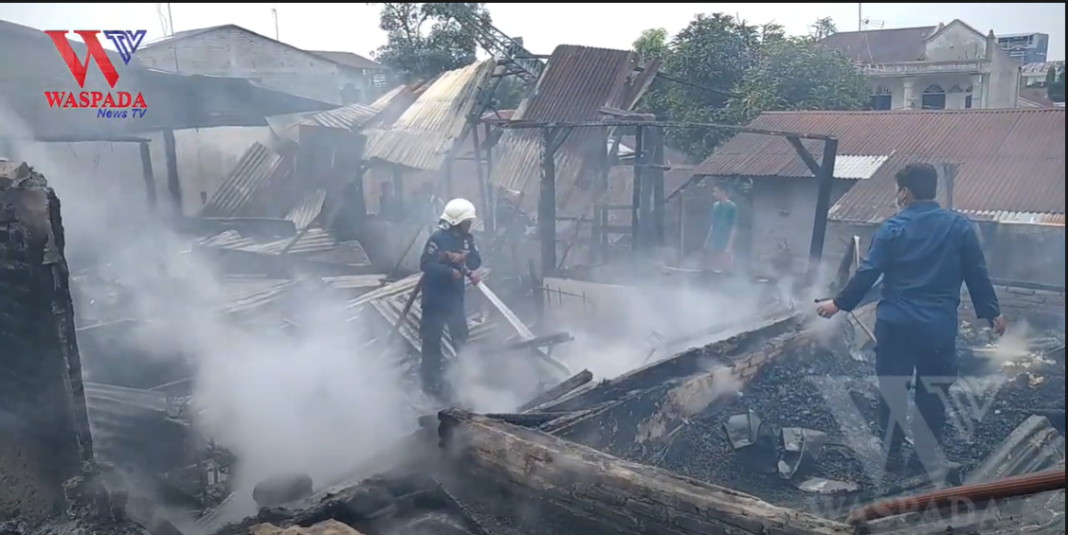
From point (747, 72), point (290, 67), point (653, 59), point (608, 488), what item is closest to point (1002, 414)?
point (747, 72)

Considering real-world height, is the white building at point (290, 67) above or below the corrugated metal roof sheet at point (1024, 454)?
above

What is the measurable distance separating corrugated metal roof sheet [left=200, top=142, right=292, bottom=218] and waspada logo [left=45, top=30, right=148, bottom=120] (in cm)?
668

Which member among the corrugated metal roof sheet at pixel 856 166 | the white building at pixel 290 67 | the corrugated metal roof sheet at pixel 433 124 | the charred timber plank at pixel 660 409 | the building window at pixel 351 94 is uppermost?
the white building at pixel 290 67

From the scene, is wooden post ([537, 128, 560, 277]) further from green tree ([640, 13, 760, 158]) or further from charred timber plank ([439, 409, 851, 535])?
charred timber plank ([439, 409, 851, 535])

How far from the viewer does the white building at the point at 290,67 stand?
449 inches

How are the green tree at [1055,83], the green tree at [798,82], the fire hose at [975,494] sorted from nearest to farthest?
1. the fire hose at [975,494]
2. the green tree at [1055,83]
3. the green tree at [798,82]

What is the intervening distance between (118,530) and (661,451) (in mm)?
3002

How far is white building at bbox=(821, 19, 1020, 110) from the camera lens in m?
5.55

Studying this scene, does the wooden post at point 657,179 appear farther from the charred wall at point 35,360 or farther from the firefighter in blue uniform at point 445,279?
the charred wall at point 35,360

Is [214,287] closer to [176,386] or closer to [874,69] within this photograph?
[176,386]

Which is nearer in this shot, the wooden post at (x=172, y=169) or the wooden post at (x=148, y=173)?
the wooden post at (x=148, y=173)

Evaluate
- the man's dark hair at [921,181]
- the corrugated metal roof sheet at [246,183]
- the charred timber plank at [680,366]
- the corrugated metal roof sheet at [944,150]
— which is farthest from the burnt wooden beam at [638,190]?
the corrugated metal roof sheet at [246,183]

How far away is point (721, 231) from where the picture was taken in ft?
30.6

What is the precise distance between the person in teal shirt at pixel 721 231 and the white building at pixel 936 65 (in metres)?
2.77
